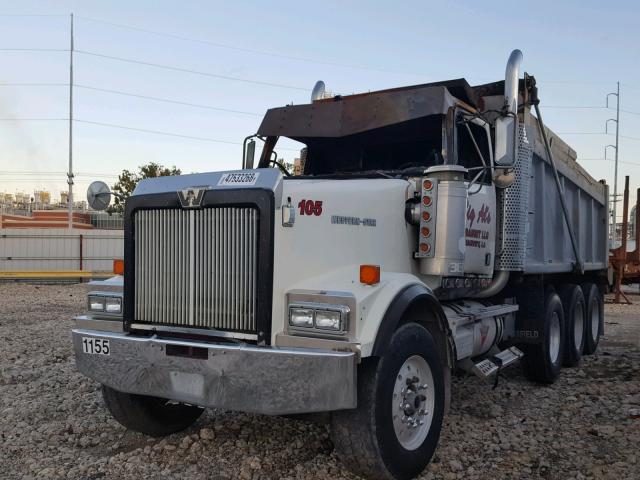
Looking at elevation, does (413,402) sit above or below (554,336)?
above

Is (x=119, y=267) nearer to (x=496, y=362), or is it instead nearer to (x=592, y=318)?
(x=496, y=362)

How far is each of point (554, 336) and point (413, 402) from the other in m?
3.81

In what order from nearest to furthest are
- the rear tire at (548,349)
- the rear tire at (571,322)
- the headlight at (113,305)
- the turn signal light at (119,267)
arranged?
the headlight at (113,305), the turn signal light at (119,267), the rear tire at (548,349), the rear tire at (571,322)

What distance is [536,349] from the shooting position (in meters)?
6.68

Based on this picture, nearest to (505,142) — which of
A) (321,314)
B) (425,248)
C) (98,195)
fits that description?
(425,248)

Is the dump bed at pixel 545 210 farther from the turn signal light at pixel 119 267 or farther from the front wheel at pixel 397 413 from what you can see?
the turn signal light at pixel 119 267

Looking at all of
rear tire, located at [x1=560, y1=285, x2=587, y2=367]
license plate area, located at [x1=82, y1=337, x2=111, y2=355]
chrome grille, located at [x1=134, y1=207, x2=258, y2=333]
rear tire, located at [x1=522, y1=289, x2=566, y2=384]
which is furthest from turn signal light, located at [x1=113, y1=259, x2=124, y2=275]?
rear tire, located at [x1=560, y1=285, x2=587, y2=367]

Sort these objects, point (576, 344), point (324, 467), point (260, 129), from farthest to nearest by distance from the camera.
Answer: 1. point (576, 344)
2. point (260, 129)
3. point (324, 467)

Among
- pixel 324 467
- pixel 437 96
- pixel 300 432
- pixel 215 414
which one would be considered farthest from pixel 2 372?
pixel 437 96

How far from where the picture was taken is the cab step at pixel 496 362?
511cm

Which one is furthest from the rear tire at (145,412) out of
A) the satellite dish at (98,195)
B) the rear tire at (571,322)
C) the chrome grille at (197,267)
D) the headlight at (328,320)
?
the satellite dish at (98,195)

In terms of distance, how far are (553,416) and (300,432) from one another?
2354 millimetres

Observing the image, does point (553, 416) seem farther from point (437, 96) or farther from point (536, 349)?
point (437, 96)

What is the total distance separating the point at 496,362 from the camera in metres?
5.65
